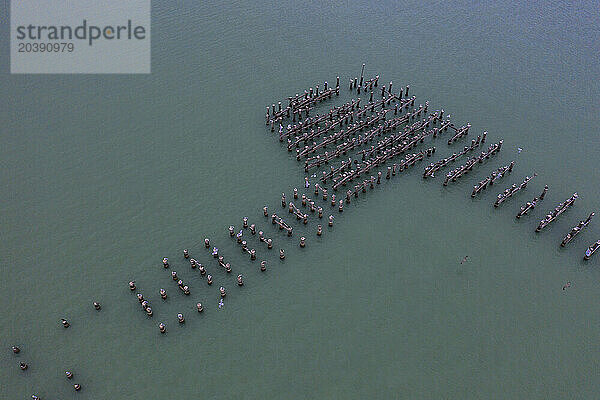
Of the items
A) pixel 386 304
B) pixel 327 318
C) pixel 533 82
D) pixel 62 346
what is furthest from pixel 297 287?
pixel 533 82

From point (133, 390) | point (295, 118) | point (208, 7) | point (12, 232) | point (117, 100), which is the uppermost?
point (208, 7)

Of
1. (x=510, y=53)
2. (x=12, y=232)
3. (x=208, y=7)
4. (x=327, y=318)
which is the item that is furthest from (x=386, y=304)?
(x=208, y=7)

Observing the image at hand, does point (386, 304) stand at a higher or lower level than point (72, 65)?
lower

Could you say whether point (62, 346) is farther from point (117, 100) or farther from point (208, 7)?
point (208, 7)

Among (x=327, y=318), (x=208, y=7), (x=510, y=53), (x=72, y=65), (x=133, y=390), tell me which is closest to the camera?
(x=133, y=390)

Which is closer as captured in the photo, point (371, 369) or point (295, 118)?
point (371, 369)

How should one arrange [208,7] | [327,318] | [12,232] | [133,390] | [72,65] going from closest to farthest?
[133,390], [327,318], [12,232], [72,65], [208,7]
